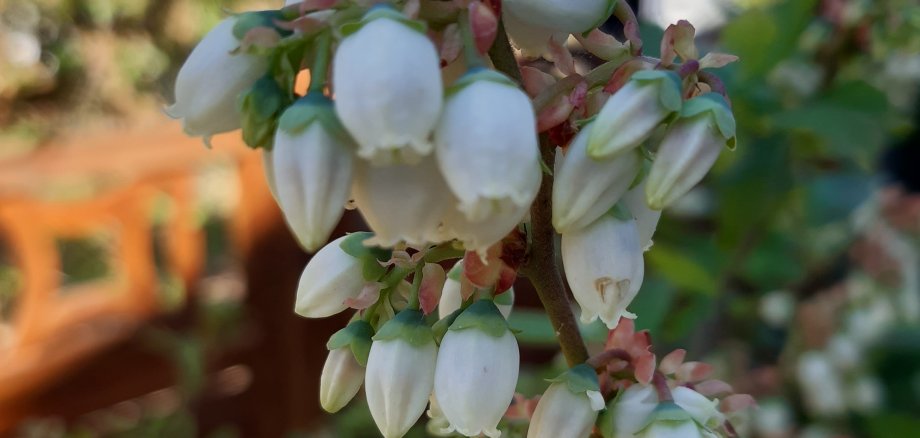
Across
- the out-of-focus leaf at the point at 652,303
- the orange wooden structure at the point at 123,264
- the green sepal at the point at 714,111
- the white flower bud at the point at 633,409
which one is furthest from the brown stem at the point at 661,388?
the orange wooden structure at the point at 123,264

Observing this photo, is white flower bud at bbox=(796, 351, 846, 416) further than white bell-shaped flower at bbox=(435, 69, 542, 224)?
Yes

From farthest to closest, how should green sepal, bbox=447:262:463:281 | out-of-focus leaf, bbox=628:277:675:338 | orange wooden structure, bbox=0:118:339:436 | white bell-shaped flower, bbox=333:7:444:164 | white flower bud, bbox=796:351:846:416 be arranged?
orange wooden structure, bbox=0:118:339:436, white flower bud, bbox=796:351:846:416, out-of-focus leaf, bbox=628:277:675:338, green sepal, bbox=447:262:463:281, white bell-shaped flower, bbox=333:7:444:164

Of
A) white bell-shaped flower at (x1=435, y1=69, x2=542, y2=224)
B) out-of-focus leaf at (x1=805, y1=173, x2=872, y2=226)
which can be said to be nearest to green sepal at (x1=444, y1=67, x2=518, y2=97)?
white bell-shaped flower at (x1=435, y1=69, x2=542, y2=224)

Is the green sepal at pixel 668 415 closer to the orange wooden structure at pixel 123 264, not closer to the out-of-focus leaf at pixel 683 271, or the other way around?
the out-of-focus leaf at pixel 683 271

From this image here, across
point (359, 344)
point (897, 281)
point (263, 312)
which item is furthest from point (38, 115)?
point (359, 344)

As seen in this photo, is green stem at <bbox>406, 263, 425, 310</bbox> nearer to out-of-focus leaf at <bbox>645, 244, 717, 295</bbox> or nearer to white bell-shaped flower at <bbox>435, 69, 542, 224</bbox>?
white bell-shaped flower at <bbox>435, 69, 542, 224</bbox>

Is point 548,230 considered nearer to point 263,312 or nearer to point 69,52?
point 263,312
